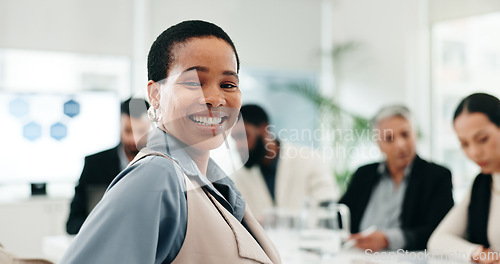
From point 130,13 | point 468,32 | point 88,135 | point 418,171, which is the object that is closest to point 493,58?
point 468,32

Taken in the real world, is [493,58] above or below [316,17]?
below

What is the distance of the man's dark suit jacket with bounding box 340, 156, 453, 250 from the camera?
2.61ft

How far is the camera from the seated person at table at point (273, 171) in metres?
0.68

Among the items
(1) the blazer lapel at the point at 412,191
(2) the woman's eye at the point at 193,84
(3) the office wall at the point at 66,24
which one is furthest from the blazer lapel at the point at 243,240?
(1) the blazer lapel at the point at 412,191

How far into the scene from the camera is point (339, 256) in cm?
100

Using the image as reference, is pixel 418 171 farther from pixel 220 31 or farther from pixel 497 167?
pixel 220 31

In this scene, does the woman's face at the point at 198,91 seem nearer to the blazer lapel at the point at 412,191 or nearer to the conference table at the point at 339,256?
the conference table at the point at 339,256

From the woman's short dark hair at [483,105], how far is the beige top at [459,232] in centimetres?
9

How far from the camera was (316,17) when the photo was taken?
3.03ft

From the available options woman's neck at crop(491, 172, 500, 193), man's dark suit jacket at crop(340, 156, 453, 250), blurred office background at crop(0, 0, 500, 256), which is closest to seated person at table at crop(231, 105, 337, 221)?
blurred office background at crop(0, 0, 500, 256)

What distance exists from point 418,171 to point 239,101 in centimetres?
58

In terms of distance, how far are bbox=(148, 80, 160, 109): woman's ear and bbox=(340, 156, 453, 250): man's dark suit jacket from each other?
49 cm

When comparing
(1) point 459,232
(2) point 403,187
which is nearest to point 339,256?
(2) point 403,187

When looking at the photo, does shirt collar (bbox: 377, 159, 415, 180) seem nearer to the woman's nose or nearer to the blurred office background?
the blurred office background
